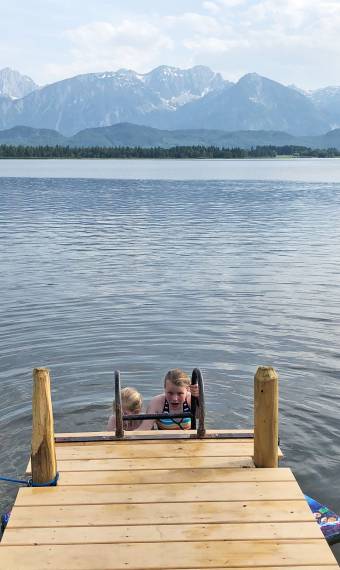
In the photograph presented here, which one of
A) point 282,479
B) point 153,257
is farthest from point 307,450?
point 153,257

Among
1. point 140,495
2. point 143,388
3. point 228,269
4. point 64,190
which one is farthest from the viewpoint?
point 64,190

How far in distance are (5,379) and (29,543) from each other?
868cm

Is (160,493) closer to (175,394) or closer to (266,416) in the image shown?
(266,416)

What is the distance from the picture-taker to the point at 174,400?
28.8 ft

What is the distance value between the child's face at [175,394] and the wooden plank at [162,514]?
224 cm

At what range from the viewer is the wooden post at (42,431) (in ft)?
22.7

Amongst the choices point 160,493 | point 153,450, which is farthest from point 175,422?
point 160,493

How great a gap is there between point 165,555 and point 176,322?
13.1 meters

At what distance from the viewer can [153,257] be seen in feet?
99.4

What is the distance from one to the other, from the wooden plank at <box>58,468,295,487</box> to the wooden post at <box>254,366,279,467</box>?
0.55ft

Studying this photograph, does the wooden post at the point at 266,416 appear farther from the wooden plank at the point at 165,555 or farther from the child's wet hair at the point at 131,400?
the child's wet hair at the point at 131,400

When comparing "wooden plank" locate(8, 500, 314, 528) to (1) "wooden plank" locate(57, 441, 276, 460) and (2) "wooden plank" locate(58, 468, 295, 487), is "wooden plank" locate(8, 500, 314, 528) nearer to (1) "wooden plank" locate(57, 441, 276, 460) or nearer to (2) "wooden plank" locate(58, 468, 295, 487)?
(2) "wooden plank" locate(58, 468, 295, 487)

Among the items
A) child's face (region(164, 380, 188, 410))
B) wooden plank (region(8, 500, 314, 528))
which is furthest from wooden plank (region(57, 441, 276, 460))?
wooden plank (region(8, 500, 314, 528))

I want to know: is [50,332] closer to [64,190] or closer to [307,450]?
[307,450]
